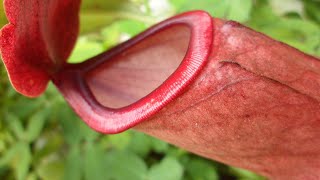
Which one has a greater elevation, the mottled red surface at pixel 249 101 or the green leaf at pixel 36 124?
the mottled red surface at pixel 249 101

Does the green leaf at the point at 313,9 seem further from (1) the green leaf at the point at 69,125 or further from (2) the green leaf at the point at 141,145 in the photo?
(1) the green leaf at the point at 69,125

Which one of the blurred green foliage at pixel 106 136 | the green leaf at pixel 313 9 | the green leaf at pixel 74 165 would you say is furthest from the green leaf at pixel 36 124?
the green leaf at pixel 313 9

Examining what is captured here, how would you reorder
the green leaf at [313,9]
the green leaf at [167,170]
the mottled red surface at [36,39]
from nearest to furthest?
the mottled red surface at [36,39], the green leaf at [167,170], the green leaf at [313,9]

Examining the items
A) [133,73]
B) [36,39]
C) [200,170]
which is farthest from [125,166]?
[36,39]

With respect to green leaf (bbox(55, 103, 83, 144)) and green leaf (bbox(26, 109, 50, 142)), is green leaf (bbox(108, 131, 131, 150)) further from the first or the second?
green leaf (bbox(26, 109, 50, 142))

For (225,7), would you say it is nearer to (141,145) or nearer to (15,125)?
(141,145)

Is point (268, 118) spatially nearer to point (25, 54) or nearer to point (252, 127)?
point (252, 127)
